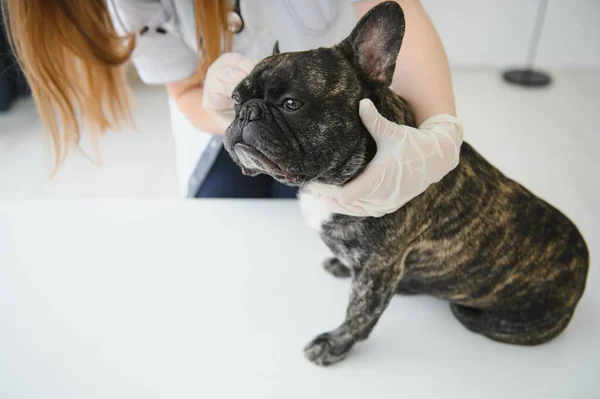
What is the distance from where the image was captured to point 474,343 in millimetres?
1065

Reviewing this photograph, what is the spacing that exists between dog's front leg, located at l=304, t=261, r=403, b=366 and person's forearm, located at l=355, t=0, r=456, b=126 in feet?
1.04

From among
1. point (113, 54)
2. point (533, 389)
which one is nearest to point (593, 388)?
point (533, 389)

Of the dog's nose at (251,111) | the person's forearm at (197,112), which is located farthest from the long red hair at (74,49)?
the dog's nose at (251,111)

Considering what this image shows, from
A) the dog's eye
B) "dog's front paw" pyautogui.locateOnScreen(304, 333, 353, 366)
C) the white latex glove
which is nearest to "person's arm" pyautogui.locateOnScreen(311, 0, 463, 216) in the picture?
the white latex glove

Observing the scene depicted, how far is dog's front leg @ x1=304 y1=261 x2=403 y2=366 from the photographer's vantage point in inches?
38.1

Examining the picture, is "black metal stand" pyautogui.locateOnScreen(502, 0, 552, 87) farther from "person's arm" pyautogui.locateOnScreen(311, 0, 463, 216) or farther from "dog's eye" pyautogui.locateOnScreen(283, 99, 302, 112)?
"dog's eye" pyautogui.locateOnScreen(283, 99, 302, 112)

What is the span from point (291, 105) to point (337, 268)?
546 millimetres

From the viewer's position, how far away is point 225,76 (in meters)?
1.11

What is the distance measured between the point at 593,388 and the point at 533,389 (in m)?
0.11

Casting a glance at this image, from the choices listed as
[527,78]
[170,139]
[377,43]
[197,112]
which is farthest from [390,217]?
[527,78]

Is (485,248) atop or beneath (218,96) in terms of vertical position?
beneath

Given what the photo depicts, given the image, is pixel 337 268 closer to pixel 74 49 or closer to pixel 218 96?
pixel 218 96

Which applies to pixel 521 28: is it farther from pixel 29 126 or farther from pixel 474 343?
pixel 29 126

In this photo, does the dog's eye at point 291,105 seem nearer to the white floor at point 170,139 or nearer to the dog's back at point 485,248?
the dog's back at point 485,248
